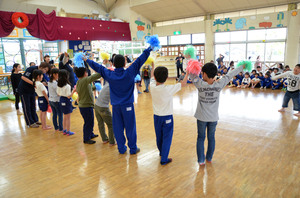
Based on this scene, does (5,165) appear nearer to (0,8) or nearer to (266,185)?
(266,185)

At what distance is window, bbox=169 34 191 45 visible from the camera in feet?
46.0

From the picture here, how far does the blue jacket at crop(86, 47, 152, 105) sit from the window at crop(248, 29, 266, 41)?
10569 mm

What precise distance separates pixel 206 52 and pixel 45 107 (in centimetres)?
1071

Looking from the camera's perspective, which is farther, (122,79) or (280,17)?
(280,17)

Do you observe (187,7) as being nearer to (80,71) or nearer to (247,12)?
(247,12)

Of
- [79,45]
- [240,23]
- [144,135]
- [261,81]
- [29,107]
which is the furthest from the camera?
[79,45]

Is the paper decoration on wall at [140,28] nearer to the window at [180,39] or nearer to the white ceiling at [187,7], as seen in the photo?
the white ceiling at [187,7]

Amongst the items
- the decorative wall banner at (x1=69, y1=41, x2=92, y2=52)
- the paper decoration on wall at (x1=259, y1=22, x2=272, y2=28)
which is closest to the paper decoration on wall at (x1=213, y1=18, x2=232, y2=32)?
the paper decoration on wall at (x1=259, y1=22, x2=272, y2=28)

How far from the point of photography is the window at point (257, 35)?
1144cm

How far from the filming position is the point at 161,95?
9.20ft

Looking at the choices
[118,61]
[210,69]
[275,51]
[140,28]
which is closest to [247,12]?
[275,51]

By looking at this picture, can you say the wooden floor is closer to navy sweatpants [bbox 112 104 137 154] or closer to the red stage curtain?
navy sweatpants [bbox 112 104 137 154]

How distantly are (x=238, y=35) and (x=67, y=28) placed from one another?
917 centimetres

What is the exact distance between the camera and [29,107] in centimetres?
501
